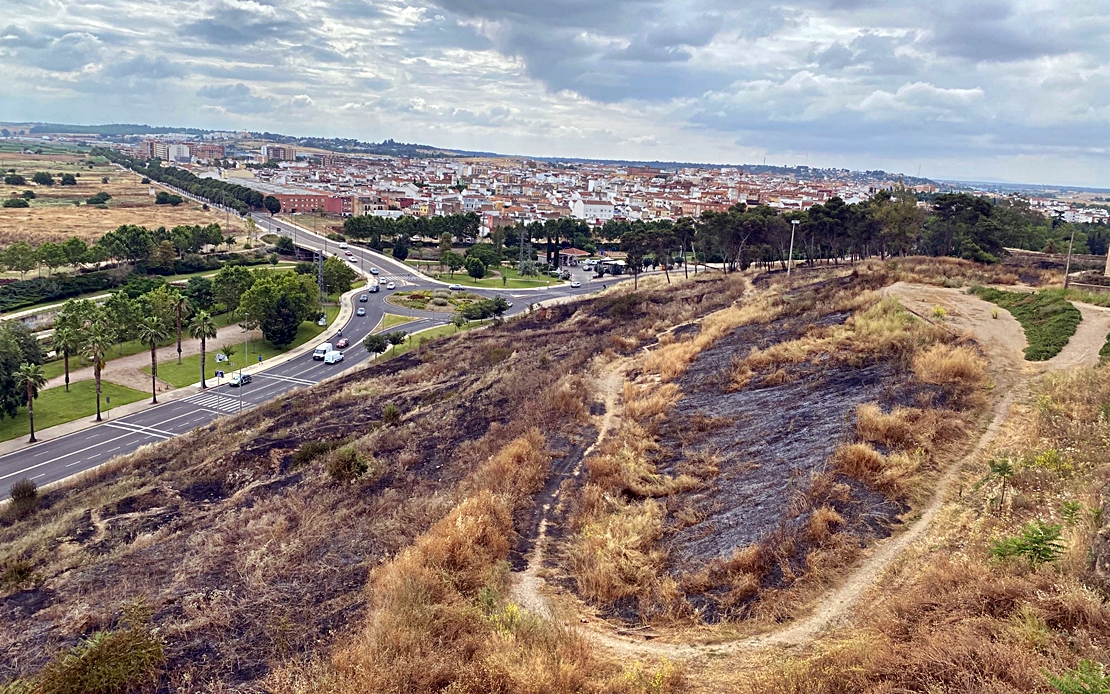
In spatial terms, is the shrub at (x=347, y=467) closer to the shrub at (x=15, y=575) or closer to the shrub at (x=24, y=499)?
the shrub at (x=15, y=575)

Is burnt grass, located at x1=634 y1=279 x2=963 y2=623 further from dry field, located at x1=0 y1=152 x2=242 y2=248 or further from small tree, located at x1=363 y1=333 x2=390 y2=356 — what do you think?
dry field, located at x1=0 y1=152 x2=242 y2=248

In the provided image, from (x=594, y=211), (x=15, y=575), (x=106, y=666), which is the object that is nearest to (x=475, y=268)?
(x=594, y=211)

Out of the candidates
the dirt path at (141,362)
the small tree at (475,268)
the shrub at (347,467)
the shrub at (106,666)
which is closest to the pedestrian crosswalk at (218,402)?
the dirt path at (141,362)

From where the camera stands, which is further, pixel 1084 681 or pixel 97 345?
pixel 97 345

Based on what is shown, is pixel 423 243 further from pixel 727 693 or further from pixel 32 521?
pixel 727 693

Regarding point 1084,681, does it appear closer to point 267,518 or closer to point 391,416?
point 267,518

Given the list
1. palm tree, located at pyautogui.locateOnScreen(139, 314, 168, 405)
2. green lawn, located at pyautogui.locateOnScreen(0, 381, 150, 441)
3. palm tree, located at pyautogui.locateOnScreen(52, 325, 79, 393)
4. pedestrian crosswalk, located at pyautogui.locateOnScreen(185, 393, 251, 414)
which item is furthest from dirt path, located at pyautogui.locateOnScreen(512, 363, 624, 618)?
palm tree, located at pyautogui.locateOnScreen(52, 325, 79, 393)

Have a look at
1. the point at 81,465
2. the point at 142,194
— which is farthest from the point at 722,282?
the point at 142,194
